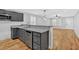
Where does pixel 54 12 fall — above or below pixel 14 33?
above


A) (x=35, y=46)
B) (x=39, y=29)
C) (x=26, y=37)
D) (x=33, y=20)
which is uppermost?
(x=33, y=20)

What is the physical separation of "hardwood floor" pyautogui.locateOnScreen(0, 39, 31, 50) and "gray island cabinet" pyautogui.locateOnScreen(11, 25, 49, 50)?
0.05 m

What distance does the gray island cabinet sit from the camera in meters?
1.41

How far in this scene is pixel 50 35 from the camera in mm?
1410

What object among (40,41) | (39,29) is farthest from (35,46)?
(39,29)

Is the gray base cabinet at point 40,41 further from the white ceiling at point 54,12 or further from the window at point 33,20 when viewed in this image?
the white ceiling at point 54,12

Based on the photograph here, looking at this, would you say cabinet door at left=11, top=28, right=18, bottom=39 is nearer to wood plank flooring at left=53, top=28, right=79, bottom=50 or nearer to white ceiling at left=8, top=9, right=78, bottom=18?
white ceiling at left=8, top=9, right=78, bottom=18

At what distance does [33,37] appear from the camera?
1.43 meters

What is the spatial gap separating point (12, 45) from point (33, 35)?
0.97 feet

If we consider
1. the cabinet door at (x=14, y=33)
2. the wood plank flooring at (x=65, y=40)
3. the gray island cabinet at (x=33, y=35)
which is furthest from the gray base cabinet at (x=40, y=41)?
the cabinet door at (x=14, y=33)

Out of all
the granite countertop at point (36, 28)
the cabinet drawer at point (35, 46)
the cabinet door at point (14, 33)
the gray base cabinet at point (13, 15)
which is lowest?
the cabinet drawer at point (35, 46)

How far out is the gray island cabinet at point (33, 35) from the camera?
1410 mm

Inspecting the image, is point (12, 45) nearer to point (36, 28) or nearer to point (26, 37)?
point (26, 37)
